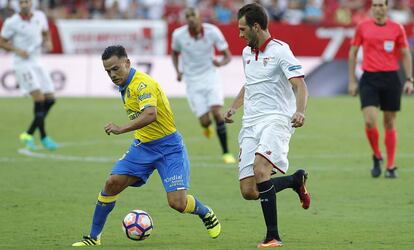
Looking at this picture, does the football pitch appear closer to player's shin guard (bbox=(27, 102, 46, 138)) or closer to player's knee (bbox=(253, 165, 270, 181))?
player's shin guard (bbox=(27, 102, 46, 138))

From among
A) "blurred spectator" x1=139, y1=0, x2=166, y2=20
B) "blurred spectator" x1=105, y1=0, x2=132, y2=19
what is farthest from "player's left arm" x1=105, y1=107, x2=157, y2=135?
"blurred spectator" x1=139, y1=0, x2=166, y2=20

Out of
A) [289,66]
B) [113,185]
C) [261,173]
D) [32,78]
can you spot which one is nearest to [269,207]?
[261,173]

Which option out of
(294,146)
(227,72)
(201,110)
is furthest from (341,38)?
(201,110)

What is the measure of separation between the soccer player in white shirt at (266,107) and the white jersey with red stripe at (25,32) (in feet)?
30.2

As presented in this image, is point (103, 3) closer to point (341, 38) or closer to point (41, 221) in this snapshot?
point (341, 38)

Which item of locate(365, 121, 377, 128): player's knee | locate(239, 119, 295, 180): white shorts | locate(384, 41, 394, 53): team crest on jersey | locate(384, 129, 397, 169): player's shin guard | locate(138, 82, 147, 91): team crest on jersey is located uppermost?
locate(138, 82, 147, 91): team crest on jersey

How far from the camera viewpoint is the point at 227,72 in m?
27.7

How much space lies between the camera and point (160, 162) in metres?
9.27

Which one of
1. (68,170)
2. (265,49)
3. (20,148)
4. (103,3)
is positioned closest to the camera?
(265,49)

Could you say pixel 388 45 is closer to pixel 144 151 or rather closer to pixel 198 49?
pixel 198 49

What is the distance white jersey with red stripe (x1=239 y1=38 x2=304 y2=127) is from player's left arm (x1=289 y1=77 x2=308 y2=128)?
0.44 ft

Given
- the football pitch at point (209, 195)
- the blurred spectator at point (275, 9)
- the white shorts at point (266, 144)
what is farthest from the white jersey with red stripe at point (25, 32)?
the blurred spectator at point (275, 9)

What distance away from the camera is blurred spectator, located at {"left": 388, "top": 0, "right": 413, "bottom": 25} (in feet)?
105

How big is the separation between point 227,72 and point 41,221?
17.4 meters
